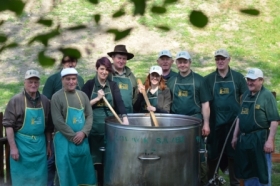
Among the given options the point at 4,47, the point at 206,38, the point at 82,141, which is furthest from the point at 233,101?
the point at 206,38

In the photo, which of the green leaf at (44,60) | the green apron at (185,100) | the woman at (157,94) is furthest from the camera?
the green apron at (185,100)

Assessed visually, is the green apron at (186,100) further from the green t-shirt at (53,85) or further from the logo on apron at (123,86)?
the green t-shirt at (53,85)

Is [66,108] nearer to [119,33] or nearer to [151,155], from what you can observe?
[151,155]

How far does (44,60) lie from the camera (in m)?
3.81

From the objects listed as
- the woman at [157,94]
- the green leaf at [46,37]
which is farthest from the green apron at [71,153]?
the green leaf at [46,37]

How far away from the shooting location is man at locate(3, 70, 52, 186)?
26.0ft

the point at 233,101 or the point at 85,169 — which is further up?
the point at 233,101

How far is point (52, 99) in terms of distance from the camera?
313 inches

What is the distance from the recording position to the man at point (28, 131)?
7.93m

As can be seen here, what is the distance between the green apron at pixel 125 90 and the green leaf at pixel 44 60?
4.65m

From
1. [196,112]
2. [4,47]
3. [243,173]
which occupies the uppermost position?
[4,47]

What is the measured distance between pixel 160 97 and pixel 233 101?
0.94m

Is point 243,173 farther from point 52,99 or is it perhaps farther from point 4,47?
point 4,47

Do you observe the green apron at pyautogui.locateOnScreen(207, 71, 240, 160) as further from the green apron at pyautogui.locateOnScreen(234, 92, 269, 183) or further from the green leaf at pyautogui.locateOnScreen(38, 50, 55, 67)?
the green leaf at pyautogui.locateOnScreen(38, 50, 55, 67)
